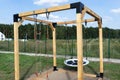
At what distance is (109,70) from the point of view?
938 centimetres

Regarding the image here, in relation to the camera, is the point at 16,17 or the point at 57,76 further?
the point at 57,76

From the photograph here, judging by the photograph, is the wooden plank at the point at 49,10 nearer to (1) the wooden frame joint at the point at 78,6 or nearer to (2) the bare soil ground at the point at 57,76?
(1) the wooden frame joint at the point at 78,6

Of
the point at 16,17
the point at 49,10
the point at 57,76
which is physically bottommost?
the point at 57,76

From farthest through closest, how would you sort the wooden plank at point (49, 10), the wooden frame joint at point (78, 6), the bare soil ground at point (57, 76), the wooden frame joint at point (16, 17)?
the bare soil ground at point (57, 76), the wooden frame joint at point (16, 17), the wooden plank at point (49, 10), the wooden frame joint at point (78, 6)

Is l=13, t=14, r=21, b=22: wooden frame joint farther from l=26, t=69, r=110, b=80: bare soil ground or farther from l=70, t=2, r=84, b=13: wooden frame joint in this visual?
l=26, t=69, r=110, b=80: bare soil ground

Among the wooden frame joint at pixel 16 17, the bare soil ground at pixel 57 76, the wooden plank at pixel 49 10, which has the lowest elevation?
the bare soil ground at pixel 57 76

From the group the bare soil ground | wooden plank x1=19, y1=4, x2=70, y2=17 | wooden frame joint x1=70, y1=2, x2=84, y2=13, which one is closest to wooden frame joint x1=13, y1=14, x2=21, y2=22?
wooden plank x1=19, y1=4, x2=70, y2=17

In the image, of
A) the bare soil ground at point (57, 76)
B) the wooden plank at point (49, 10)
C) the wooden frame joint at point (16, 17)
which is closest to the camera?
the wooden plank at point (49, 10)

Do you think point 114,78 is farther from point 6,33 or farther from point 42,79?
point 6,33

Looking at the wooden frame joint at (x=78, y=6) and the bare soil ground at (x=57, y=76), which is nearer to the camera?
the wooden frame joint at (x=78, y=6)

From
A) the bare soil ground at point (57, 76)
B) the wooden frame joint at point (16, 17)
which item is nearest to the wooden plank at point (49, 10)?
the wooden frame joint at point (16, 17)

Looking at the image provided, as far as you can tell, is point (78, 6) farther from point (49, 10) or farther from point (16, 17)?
point (16, 17)

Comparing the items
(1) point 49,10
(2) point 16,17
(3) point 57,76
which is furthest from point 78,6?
(3) point 57,76

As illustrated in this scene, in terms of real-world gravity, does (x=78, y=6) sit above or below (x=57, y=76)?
above
